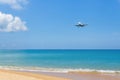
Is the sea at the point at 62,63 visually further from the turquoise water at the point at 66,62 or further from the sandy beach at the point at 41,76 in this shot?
the sandy beach at the point at 41,76

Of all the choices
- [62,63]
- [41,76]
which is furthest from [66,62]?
[41,76]

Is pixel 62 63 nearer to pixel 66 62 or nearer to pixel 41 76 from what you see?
pixel 66 62

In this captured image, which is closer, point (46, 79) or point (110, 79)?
point (46, 79)

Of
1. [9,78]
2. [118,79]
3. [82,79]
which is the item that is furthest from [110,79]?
[9,78]

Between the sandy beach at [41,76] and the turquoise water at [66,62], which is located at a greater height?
the turquoise water at [66,62]

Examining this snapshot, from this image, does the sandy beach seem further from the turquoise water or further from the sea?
the turquoise water

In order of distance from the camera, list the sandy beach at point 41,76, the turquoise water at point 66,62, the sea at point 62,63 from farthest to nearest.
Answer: the turquoise water at point 66,62
the sea at point 62,63
the sandy beach at point 41,76

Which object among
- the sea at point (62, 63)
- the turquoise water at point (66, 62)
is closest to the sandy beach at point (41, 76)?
the sea at point (62, 63)

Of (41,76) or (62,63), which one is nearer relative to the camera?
(41,76)

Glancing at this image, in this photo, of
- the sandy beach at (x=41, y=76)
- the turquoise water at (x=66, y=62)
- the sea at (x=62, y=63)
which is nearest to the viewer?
the sandy beach at (x=41, y=76)

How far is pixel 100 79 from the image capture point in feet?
66.2

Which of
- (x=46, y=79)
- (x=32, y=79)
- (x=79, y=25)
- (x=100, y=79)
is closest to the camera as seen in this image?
(x=79, y=25)

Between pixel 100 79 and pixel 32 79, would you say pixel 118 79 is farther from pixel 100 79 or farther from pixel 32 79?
pixel 32 79

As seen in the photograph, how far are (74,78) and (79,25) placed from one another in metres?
5.19
